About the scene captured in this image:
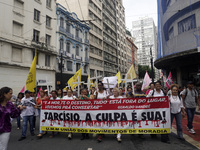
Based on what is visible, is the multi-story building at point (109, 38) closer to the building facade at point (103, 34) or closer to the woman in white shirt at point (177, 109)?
the building facade at point (103, 34)

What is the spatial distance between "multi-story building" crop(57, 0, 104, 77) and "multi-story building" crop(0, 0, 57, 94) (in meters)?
10.9

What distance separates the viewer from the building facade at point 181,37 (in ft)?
42.3

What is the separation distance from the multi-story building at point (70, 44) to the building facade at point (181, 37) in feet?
41.9

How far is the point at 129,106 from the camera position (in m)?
4.80

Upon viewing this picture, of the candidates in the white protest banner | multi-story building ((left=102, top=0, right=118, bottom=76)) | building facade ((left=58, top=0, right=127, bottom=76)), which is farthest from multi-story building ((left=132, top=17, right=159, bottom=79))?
the white protest banner

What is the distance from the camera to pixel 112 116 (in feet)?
15.9

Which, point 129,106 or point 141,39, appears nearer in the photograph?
point 129,106

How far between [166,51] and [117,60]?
3403 centimetres

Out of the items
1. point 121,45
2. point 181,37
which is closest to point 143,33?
point 121,45

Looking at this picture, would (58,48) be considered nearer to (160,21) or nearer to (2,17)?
(2,17)

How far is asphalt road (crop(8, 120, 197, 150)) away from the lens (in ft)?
13.6

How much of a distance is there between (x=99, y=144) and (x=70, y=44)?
23840 mm

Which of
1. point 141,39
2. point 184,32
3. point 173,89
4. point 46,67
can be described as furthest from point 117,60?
point 141,39

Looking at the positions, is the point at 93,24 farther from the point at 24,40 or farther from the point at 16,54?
the point at 16,54
